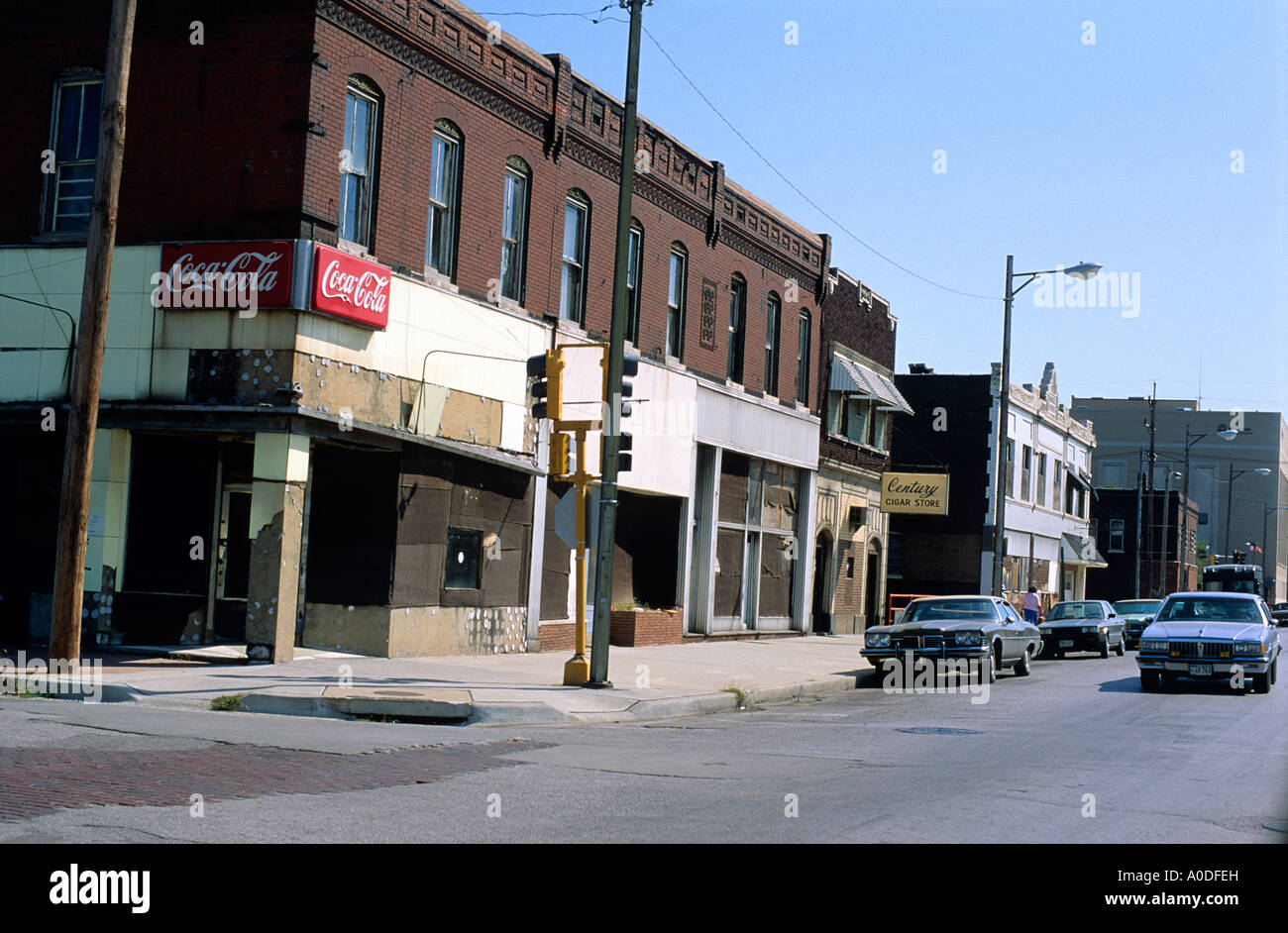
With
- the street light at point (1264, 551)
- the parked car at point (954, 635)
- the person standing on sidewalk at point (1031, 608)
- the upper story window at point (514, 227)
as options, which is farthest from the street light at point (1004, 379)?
the street light at point (1264, 551)

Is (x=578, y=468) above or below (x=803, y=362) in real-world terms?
below

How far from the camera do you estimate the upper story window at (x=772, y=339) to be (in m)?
31.6

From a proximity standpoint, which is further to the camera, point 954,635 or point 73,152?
point 954,635

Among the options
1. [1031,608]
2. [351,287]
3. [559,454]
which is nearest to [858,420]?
[1031,608]

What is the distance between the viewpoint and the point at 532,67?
2192 cm

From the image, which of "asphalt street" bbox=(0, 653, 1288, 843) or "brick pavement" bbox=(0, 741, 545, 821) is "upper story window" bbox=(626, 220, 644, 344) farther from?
"brick pavement" bbox=(0, 741, 545, 821)

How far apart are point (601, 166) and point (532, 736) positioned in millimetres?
13582

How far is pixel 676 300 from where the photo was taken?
90.3 feet

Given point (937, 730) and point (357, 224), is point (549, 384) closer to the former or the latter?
point (357, 224)

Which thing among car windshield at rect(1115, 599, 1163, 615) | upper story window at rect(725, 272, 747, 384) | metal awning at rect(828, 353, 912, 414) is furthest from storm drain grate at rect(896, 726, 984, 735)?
car windshield at rect(1115, 599, 1163, 615)

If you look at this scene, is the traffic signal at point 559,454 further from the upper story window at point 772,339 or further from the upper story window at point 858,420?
the upper story window at point 858,420

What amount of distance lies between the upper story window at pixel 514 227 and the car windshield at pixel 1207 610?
38.4 ft

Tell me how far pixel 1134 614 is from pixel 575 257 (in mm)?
23678
